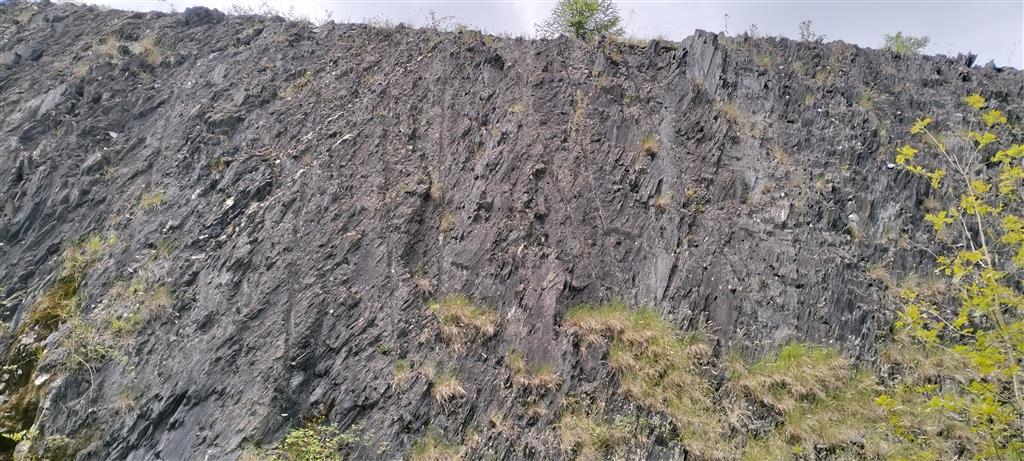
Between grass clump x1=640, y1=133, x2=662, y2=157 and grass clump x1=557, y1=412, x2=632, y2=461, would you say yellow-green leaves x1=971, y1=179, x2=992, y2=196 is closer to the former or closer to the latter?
grass clump x1=557, y1=412, x2=632, y2=461

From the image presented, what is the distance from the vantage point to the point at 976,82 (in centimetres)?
1118

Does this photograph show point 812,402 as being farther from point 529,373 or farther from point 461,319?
point 461,319

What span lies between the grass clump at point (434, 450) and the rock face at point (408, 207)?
0.54 ft

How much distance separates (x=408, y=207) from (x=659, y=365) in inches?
160

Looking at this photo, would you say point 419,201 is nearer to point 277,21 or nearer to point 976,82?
point 277,21

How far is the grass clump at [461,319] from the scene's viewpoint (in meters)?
7.50

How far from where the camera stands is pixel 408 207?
8.70 m

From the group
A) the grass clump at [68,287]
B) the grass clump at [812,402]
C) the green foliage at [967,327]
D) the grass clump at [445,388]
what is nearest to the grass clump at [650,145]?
the green foliage at [967,327]

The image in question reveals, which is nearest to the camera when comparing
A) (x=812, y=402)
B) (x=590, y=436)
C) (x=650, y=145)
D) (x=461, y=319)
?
(x=590, y=436)

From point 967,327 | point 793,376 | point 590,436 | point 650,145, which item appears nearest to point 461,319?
point 590,436

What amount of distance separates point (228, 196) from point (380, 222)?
236 centimetres

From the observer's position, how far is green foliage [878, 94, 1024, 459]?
4.23 metres

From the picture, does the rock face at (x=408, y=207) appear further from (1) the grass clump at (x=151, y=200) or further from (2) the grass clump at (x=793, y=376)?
(2) the grass clump at (x=793, y=376)

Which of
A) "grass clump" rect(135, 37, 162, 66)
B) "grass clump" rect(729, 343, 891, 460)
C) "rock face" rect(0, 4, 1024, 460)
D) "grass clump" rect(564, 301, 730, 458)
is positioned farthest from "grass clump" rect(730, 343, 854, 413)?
"grass clump" rect(135, 37, 162, 66)
